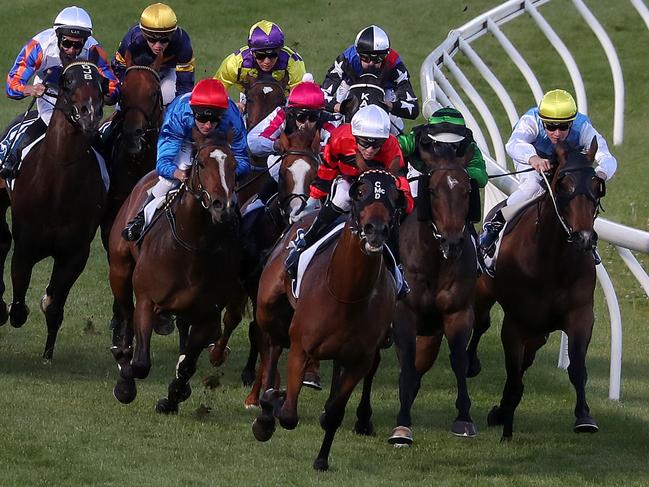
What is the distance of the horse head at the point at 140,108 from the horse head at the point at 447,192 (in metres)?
2.79

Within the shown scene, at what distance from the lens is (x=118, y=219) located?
10820mm

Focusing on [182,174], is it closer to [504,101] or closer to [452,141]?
[452,141]

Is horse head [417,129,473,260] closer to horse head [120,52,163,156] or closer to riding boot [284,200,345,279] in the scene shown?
riding boot [284,200,345,279]

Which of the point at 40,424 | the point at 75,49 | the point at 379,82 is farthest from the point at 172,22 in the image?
the point at 40,424

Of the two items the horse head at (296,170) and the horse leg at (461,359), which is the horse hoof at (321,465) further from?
the horse head at (296,170)

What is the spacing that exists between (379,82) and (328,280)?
3.62m

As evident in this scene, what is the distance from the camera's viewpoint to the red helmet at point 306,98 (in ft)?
33.6

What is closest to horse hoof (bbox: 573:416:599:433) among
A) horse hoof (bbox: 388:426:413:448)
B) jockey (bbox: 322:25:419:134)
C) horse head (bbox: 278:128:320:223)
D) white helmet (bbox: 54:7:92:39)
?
horse hoof (bbox: 388:426:413:448)

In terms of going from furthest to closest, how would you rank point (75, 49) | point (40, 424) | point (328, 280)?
point (75, 49), point (40, 424), point (328, 280)

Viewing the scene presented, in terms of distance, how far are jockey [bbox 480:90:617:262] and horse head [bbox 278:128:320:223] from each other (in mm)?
1297

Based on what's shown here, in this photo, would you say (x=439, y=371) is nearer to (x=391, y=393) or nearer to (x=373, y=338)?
(x=391, y=393)

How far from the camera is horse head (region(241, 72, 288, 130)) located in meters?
11.9

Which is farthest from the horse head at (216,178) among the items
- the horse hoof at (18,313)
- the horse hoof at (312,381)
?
the horse hoof at (18,313)

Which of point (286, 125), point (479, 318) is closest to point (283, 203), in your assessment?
point (286, 125)
